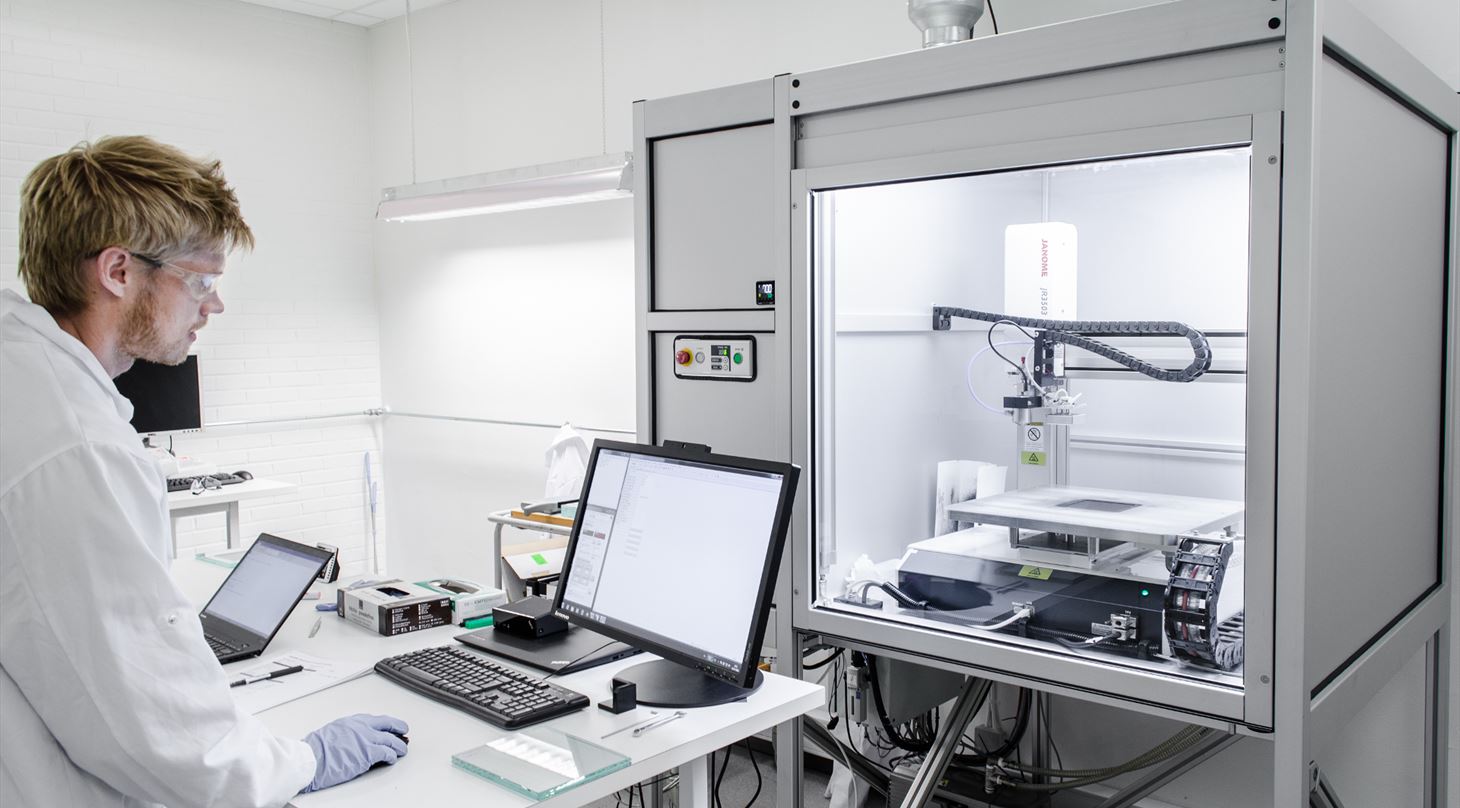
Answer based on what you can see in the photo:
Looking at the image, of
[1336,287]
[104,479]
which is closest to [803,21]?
[1336,287]

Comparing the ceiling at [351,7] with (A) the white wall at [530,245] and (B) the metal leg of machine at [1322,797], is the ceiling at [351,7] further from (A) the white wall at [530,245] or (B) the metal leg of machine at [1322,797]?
(B) the metal leg of machine at [1322,797]

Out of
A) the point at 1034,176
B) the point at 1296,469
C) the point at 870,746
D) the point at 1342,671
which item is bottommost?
the point at 870,746

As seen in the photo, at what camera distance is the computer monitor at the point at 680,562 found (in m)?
1.45

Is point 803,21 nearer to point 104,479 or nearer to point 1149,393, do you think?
point 1149,393

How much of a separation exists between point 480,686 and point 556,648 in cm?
21

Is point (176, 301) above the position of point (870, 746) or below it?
above

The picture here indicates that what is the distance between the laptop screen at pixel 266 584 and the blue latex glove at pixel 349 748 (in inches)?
21.3

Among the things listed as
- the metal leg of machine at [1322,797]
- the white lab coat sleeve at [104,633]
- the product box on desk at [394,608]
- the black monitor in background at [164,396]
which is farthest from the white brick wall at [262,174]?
the metal leg of machine at [1322,797]

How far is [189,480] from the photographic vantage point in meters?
4.05

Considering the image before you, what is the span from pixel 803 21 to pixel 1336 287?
2.02 m

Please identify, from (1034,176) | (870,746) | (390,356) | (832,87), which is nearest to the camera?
(832,87)

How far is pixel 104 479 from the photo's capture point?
3.43ft

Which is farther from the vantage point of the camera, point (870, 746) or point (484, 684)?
point (870, 746)

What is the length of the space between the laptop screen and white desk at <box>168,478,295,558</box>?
208 centimetres
